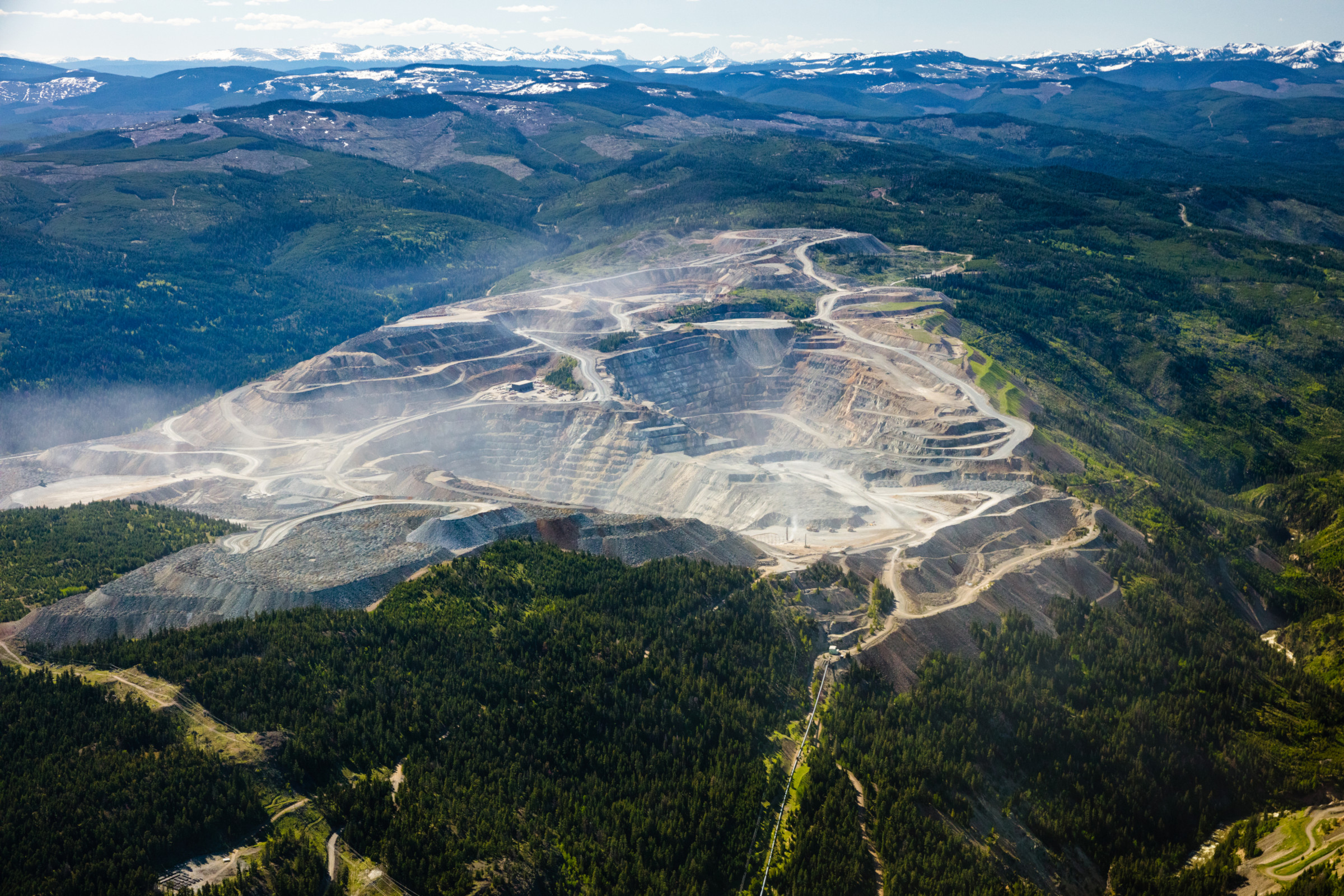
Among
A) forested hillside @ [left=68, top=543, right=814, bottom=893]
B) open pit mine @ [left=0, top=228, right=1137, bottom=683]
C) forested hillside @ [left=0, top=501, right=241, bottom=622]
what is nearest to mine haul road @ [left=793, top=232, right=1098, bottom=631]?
open pit mine @ [left=0, top=228, right=1137, bottom=683]

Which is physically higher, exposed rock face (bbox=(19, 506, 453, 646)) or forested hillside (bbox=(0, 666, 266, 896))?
forested hillside (bbox=(0, 666, 266, 896))

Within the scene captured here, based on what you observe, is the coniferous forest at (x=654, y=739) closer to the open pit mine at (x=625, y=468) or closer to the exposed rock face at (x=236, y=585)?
the exposed rock face at (x=236, y=585)

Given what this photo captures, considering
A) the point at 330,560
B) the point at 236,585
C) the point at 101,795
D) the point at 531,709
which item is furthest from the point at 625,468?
the point at 101,795

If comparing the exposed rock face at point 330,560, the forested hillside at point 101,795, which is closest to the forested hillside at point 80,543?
the exposed rock face at point 330,560

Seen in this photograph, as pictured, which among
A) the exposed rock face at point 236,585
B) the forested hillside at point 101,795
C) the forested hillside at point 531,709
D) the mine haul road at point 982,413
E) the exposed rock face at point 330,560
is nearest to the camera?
the forested hillside at point 101,795

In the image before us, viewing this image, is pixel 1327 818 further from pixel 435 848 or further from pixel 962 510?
pixel 435 848

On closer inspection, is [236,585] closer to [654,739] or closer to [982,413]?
[654,739]

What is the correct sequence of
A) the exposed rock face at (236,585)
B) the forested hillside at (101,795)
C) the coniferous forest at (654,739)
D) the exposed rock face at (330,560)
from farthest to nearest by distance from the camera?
1. the exposed rock face at (330,560)
2. the exposed rock face at (236,585)
3. the coniferous forest at (654,739)
4. the forested hillside at (101,795)

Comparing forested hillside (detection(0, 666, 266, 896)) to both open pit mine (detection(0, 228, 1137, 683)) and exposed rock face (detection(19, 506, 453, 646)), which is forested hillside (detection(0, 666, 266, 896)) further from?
open pit mine (detection(0, 228, 1137, 683))

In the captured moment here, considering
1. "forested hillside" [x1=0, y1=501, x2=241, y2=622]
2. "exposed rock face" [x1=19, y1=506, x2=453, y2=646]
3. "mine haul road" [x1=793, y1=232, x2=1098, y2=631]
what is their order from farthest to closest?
"forested hillside" [x1=0, y1=501, x2=241, y2=622] < "mine haul road" [x1=793, y1=232, x2=1098, y2=631] < "exposed rock face" [x1=19, y1=506, x2=453, y2=646]
